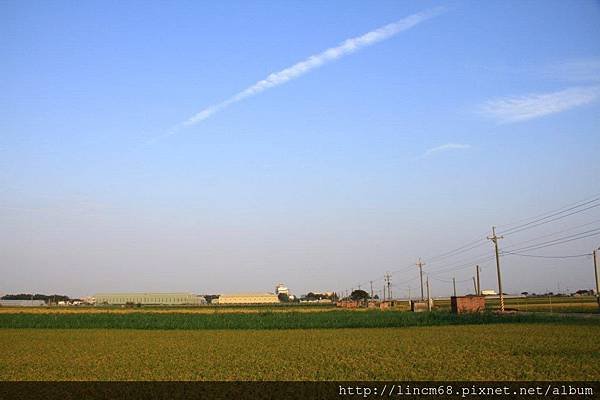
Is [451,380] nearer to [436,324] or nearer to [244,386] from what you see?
[244,386]

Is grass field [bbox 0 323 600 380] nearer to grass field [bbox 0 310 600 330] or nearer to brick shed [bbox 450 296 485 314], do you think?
grass field [bbox 0 310 600 330]

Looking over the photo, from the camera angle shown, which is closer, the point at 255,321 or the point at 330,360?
the point at 330,360

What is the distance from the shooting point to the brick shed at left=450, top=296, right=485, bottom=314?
2613 inches

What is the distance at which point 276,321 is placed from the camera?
6247 centimetres

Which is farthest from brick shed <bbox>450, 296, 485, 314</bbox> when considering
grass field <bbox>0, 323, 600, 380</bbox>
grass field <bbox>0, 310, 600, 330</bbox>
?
grass field <bbox>0, 323, 600, 380</bbox>

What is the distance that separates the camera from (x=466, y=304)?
6681 cm

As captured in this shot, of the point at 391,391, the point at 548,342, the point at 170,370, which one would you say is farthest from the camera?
the point at 548,342

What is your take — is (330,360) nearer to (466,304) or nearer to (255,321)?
(255,321)

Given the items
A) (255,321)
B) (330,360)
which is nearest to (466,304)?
(255,321)

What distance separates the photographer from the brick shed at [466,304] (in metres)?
66.4

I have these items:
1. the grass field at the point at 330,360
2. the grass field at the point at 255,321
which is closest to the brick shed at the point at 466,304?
the grass field at the point at 255,321

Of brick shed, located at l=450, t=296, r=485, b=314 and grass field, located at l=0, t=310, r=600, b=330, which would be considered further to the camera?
brick shed, located at l=450, t=296, r=485, b=314

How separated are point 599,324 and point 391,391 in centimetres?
3011

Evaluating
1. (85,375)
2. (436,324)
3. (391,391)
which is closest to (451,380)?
(391,391)
